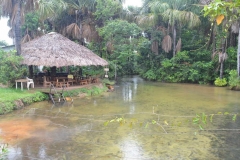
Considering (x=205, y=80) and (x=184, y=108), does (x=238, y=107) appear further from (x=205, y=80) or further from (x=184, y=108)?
(x=205, y=80)

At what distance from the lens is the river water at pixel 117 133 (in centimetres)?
593

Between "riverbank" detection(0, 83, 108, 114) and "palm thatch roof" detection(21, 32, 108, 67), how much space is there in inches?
61.0

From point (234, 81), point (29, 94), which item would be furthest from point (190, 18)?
point (29, 94)

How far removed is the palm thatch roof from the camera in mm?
13930

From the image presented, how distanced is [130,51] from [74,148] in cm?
1543

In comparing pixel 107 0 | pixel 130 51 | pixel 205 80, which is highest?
pixel 107 0

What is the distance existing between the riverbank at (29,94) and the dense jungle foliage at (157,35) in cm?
598

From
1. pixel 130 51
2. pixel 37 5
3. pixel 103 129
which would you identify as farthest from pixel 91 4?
pixel 103 129

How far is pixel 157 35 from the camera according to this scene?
899 inches

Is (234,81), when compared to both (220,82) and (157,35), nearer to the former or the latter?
(220,82)

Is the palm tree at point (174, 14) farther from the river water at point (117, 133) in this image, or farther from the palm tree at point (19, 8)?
the river water at point (117, 133)

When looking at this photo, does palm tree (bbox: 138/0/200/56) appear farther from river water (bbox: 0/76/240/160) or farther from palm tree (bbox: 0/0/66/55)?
river water (bbox: 0/76/240/160)

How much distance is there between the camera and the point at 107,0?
19.7m

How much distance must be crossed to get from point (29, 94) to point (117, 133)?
6.37m
